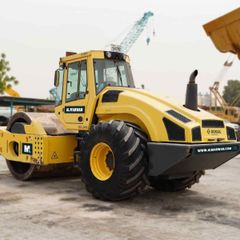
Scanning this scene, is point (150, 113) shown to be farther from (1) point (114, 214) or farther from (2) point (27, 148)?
(2) point (27, 148)

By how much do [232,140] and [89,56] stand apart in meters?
2.89

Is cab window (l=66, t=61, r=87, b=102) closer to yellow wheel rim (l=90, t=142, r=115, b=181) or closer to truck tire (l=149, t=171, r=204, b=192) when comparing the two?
yellow wheel rim (l=90, t=142, r=115, b=181)

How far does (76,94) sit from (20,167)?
7.58 ft

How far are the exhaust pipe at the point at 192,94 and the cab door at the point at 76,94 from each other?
6.19 feet

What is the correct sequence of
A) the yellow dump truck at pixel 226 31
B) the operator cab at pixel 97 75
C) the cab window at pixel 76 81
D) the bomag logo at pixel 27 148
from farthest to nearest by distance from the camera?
the yellow dump truck at pixel 226 31 → the bomag logo at pixel 27 148 → the cab window at pixel 76 81 → the operator cab at pixel 97 75

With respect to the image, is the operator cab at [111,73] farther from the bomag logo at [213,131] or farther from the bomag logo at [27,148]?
the bomag logo at [213,131]

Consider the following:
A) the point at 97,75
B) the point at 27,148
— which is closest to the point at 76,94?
the point at 97,75

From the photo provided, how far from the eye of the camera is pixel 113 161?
7.34 metres

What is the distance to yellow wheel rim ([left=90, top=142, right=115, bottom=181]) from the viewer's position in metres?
7.52

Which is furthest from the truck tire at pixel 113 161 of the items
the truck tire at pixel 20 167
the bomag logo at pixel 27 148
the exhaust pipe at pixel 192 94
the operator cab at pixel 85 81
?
the truck tire at pixel 20 167

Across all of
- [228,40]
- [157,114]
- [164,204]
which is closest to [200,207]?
[164,204]

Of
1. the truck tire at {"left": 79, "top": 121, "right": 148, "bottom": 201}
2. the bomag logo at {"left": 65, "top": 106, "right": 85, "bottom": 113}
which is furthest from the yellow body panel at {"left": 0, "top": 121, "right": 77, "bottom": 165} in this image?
the truck tire at {"left": 79, "top": 121, "right": 148, "bottom": 201}

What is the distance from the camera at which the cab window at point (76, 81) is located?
8.50 meters

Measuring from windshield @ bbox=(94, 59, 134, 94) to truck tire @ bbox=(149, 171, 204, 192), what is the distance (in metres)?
1.85
